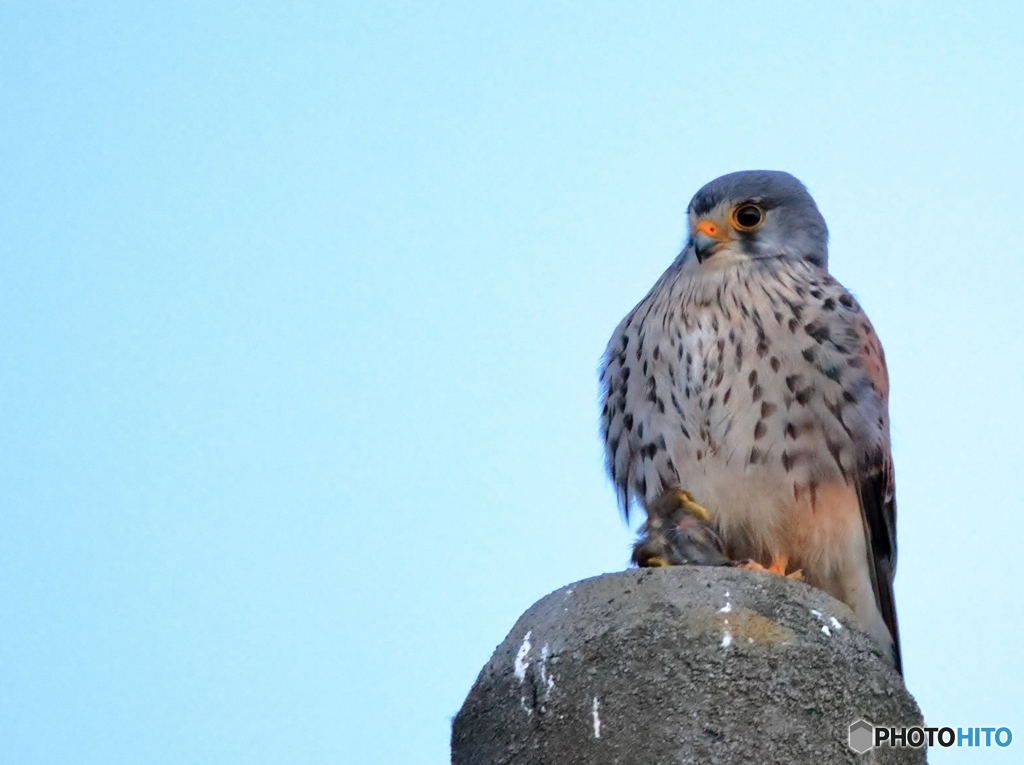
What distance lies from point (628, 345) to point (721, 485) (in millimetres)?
604

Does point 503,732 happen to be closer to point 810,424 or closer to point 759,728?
point 759,728

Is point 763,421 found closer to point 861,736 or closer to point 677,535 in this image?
point 677,535

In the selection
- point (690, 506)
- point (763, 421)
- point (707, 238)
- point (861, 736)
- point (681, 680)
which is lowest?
point (861, 736)

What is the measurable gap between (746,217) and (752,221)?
23mm

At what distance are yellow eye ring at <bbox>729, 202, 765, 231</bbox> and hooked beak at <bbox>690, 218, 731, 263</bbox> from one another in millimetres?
55

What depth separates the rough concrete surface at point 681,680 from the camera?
278 centimetres

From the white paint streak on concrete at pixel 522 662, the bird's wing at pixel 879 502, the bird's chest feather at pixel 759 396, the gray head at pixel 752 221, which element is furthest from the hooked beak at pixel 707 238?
the white paint streak on concrete at pixel 522 662

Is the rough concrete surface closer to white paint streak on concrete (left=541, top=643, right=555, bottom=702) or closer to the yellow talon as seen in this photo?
white paint streak on concrete (left=541, top=643, right=555, bottom=702)

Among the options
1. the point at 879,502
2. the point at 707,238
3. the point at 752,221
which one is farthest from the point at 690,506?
the point at 752,221

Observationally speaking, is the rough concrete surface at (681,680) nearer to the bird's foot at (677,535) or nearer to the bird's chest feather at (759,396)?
the bird's foot at (677,535)

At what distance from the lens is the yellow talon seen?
4359mm

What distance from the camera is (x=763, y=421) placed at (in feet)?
14.8

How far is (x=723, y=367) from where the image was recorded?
180 inches

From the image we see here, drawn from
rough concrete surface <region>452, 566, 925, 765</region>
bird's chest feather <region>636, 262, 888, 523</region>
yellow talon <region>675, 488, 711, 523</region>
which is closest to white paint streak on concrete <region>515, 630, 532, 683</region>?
rough concrete surface <region>452, 566, 925, 765</region>
